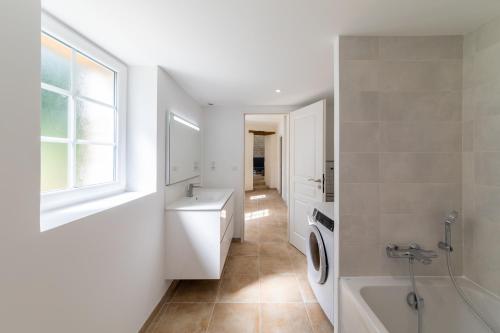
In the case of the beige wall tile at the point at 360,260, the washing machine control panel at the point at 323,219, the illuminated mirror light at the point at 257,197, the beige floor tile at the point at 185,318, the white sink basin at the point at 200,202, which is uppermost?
the white sink basin at the point at 200,202

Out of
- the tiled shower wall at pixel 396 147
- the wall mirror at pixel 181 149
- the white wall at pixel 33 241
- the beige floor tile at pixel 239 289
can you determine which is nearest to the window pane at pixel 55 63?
the white wall at pixel 33 241

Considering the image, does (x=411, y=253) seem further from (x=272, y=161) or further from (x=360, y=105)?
(x=272, y=161)

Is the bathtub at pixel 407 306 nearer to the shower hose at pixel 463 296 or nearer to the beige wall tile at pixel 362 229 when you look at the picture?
the shower hose at pixel 463 296

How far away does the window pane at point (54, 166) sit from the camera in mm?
1271

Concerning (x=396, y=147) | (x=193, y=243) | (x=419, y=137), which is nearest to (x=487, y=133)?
(x=419, y=137)

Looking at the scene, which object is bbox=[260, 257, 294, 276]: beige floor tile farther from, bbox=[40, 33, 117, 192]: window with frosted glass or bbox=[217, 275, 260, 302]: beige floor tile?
bbox=[40, 33, 117, 192]: window with frosted glass

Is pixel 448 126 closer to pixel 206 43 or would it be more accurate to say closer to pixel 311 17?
pixel 311 17

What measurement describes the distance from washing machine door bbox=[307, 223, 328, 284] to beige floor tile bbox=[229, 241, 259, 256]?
1.21 metres

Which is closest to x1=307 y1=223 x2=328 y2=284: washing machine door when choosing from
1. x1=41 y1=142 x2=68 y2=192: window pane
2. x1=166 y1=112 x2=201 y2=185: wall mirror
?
x1=166 y1=112 x2=201 y2=185: wall mirror

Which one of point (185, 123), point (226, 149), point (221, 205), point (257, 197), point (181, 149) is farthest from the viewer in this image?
point (257, 197)

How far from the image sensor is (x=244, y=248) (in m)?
3.40

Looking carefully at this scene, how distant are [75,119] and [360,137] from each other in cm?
189

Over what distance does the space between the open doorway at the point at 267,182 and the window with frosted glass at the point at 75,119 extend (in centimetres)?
268

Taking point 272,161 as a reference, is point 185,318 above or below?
below
